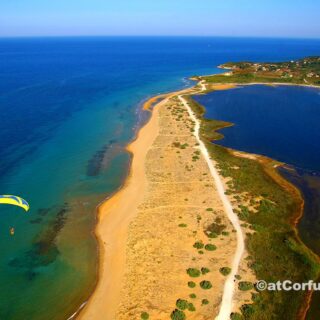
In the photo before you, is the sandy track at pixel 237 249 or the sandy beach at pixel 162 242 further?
the sandy beach at pixel 162 242

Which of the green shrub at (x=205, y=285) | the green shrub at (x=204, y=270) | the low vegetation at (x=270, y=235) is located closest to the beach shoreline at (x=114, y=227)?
the green shrub at (x=205, y=285)

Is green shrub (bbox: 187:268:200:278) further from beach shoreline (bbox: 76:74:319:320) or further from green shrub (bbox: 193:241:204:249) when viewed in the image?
beach shoreline (bbox: 76:74:319:320)

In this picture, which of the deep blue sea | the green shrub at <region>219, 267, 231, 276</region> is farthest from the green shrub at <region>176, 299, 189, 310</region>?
the deep blue sea

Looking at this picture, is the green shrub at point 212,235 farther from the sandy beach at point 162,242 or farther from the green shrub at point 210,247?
the green shrub at point 210,247

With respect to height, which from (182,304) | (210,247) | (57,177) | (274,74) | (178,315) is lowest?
(178,315)

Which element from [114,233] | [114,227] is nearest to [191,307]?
[114,233]

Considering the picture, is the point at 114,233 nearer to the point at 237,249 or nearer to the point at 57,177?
the point at 237,249

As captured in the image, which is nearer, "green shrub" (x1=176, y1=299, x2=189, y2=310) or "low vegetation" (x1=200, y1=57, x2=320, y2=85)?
"green shrub" (x1=176, y1=299, x2=189, y2=310)

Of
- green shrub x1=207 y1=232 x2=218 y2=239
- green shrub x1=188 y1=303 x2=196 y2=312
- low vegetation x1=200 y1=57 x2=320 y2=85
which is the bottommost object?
green shrub x1=188 y1=303 x2=196 y2=312

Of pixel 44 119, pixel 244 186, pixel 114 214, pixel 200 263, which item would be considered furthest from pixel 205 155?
pixel 44 119
